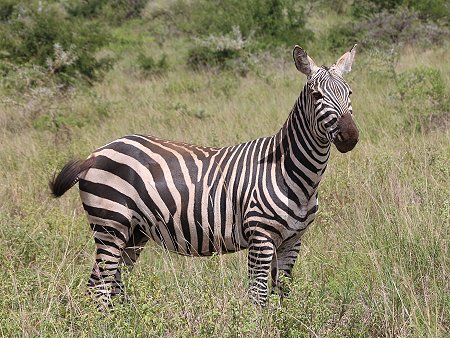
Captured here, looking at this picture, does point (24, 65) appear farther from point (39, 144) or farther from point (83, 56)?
point (39, 144)

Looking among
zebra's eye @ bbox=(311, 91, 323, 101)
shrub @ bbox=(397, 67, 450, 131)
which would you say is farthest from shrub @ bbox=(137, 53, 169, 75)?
zebra's eye @ bbox=(311, 91, 323, 101)

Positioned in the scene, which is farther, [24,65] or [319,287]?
[24,65]

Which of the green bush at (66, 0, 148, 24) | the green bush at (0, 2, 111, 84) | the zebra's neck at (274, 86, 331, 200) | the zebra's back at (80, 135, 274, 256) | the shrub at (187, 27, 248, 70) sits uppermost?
the green bush at (66, 0, 148, 24)

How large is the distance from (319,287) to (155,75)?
10.8 metres

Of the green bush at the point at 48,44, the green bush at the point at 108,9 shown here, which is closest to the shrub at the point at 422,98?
the green bush at the point at 48,44

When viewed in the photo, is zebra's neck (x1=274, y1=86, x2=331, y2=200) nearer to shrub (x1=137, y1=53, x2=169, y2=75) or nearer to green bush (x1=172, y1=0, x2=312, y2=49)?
shrub (x1=137, y1=53, x2=169, y2=75)

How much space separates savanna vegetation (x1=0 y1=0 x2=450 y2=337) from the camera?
317 cm

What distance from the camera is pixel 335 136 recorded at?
11.5 ft

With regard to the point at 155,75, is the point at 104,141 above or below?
below

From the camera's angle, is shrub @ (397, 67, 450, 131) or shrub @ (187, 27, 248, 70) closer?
shrub @ (397, 67, 450, 131)

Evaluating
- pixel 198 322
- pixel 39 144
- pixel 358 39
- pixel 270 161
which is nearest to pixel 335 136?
pixel 270 161

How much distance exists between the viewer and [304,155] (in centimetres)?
380

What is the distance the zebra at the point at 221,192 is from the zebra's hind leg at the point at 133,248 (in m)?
0.01

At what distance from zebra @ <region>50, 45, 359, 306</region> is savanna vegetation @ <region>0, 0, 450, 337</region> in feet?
0.61
